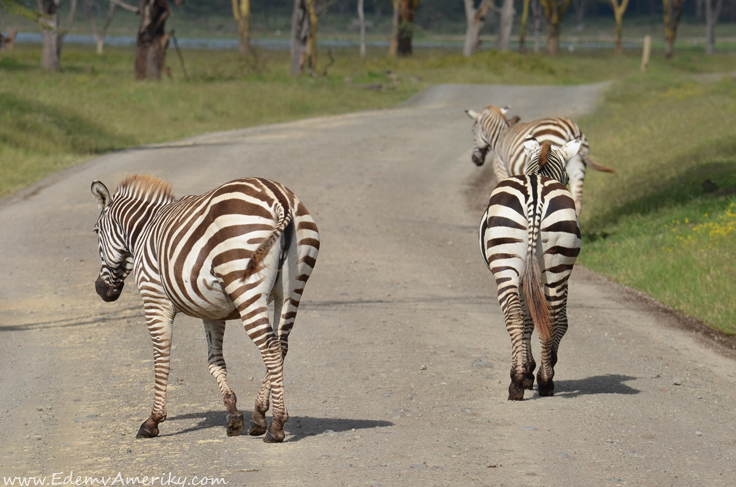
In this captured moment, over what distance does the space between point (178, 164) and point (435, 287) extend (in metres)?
9.71

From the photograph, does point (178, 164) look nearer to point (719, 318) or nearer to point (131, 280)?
point (131, 280)

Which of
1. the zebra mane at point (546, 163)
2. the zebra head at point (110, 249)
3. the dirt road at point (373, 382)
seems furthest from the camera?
the zebra mane at point (546, 163)

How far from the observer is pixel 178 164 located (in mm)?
18922

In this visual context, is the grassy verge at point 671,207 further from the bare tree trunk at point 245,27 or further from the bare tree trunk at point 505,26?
the bare tree trunk at point 505,26

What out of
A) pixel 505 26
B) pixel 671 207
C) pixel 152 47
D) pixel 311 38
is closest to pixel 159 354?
pixel 671 207

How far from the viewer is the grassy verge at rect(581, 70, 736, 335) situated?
10.9m

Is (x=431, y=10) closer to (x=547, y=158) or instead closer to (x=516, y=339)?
(x=547, y=158)

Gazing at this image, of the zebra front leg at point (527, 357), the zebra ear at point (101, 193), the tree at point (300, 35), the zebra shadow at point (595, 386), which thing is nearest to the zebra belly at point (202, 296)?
the zebra ear at point (101, 193)

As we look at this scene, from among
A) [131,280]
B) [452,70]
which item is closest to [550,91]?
[452,70]

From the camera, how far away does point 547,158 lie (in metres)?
8.00

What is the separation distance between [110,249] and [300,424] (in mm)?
2011

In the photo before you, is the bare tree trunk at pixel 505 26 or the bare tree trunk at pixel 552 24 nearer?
the bare tree trunk at pixel 505 26

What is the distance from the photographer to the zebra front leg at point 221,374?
571cm

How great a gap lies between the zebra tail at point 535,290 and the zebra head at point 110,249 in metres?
3.04
